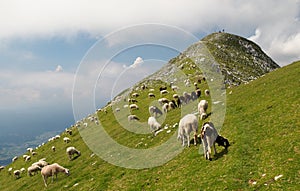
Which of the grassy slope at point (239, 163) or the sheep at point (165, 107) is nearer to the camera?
the grassy slope at point (239, 163)

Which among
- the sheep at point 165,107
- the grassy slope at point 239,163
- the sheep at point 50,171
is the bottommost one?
the grassy slope at point 239,163

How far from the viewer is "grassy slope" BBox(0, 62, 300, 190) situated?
59.9 ft

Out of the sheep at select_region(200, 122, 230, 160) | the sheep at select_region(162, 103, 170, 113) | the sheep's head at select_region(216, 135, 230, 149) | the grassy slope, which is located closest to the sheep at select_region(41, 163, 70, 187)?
the grassy slope

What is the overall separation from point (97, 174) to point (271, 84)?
30038mm

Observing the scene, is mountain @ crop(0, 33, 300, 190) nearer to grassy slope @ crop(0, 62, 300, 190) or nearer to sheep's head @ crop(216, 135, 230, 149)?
grassy slope @ crop(0, 62, 300, 190)

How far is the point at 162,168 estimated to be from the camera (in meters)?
26.3

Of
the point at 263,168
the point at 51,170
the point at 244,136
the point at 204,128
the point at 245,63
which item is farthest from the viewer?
the point at 245,63

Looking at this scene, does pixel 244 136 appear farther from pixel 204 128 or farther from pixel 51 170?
pixel 51 170

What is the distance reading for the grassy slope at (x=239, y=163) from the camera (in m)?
18.2

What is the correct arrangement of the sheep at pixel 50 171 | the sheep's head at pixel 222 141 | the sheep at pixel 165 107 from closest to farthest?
1. the sheep's head at pixel 222 141
2. the sheep at pixel 50 171
3. the sheep at pixel 165 107

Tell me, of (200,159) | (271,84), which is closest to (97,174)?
(200,159)

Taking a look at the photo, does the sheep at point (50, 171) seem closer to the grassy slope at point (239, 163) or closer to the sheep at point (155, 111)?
the grassy slope at point (239, 163)

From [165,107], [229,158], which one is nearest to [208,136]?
[229,158]

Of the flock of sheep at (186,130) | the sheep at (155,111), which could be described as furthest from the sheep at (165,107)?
the sheep at (155,111)
